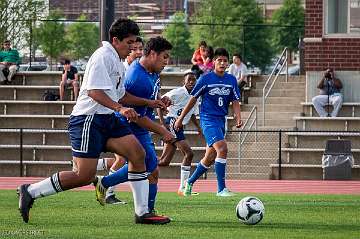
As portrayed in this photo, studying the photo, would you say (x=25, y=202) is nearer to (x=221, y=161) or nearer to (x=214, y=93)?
(x=221, y=161)

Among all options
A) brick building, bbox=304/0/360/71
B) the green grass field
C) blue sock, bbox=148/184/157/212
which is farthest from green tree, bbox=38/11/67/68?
blue sock, bbox=148/184/157/212

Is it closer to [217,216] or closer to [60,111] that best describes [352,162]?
[60,111]

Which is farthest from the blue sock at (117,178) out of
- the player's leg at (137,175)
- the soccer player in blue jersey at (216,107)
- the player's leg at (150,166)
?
the soccer player in blue jersey at (216,107)

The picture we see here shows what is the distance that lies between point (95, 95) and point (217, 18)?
178ft

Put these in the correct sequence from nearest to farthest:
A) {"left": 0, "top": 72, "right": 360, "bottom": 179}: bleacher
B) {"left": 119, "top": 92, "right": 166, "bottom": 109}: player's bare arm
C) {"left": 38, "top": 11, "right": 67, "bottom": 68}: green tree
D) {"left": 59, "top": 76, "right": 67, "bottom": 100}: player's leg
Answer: {"left": 119, "top": 92, "right": 166, "bottom": 109}: player's bare arm, {"left": 0, "top": 72, "right": 360, "bottom": 179}: bleacher, {"left": 59, "top": 76, "right": 67, "bottom": 100}: player's leg, {"left": 38, "top": 11, "right": 67, "bottom": 68}: green tree

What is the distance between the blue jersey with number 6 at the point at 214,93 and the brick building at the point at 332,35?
12.0 meters

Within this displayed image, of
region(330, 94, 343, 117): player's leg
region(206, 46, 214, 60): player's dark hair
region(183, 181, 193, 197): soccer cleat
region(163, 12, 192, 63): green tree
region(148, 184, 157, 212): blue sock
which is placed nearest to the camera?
region(148, 184, 157, 212): blue sock

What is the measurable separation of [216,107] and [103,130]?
6579mm

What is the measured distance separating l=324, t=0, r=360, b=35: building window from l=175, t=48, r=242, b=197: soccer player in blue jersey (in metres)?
12.3

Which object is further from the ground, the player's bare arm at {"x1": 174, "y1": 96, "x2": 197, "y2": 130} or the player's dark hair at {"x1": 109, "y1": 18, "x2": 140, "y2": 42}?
the player's dark hair at {"x1": 109, "y1": 18, "x2": 140, "y2": 42}

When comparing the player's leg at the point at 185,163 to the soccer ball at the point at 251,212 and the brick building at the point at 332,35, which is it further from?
the brick building at the point at 332,35

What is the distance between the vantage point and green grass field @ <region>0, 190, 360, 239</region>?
12.8 meters

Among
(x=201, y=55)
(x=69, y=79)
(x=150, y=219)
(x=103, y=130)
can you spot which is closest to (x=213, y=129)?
(x=150, y=219)

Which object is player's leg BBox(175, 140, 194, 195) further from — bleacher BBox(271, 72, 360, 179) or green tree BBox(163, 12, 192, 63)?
green tree BBox(163, 12, 192, 63)
